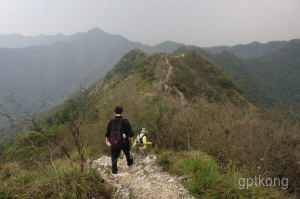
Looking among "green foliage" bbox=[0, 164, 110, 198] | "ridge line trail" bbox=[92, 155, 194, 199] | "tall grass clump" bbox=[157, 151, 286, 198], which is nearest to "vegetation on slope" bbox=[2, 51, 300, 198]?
"tall grass clump" bbox=[157, 151, 286, 198]

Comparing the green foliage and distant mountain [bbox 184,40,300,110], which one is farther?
distant mountain [bbox 184,40,300,110]

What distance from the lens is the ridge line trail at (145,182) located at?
9.59ft

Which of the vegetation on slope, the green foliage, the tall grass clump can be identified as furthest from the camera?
the vegetation on slope

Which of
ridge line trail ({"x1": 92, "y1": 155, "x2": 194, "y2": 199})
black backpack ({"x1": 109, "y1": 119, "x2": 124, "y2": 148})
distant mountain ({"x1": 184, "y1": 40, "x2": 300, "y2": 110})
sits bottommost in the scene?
ridge line trail ({"x1": 92, "y1": 155, "x2": 194, "y2": 199})

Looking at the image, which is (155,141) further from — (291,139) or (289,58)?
(289,58)

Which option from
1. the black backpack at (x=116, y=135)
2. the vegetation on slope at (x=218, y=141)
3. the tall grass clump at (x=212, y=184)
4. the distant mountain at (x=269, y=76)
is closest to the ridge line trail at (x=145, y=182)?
the tall grass clump at (x=212, y=184)

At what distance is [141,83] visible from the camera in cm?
3025

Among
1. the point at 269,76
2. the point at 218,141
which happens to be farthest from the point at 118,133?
the point at 269,76

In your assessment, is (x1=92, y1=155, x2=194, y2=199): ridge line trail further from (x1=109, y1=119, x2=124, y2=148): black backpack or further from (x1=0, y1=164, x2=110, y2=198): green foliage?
(x1=109, y1=119, x2=124, y2=148): black backpack

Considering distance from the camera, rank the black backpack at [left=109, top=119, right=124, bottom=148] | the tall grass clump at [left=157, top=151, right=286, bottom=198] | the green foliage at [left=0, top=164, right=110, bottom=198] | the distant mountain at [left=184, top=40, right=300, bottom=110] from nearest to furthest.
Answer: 1. the green foliage at [left=0, top=164, right=110, bottom=198]
2. the tall grass clump at [left=157, top=151, right=286, bottom=198]
3. the black backpack at [left=109, top=119, right=124, bottom=148]
4. the distant mountain at [left=184, top=40, right=300, bottom=110]

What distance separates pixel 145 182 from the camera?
3342mm

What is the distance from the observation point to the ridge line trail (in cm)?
292

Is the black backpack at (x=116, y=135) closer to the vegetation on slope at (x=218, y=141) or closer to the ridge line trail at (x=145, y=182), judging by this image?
the ridge line trail at (x=145, y=182)

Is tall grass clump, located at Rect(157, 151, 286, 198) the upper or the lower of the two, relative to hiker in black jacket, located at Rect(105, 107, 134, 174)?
lower
